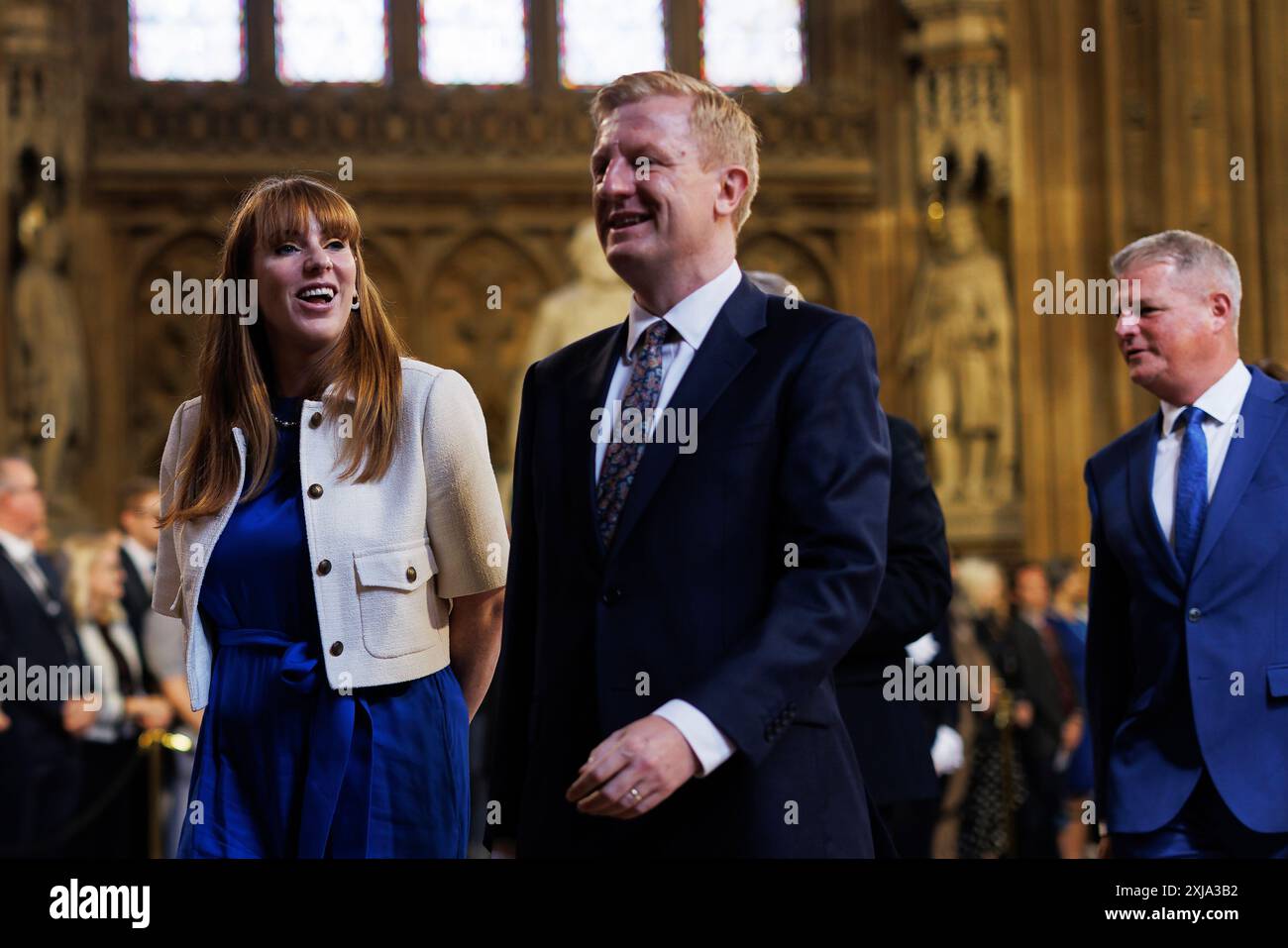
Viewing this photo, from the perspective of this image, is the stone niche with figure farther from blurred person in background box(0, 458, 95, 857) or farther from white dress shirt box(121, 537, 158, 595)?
blurred person in background box(0, 458, 95, 857)

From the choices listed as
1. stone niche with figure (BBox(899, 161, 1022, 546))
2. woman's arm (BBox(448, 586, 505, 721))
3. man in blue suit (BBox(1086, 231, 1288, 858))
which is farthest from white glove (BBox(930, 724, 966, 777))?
stone niche with figure (BBox(899, 161, 1022, 546))

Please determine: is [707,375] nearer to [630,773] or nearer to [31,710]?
[630,773]

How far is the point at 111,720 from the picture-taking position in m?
7.71

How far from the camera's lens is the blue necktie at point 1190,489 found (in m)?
3.96

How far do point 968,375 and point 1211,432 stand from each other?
9532 millimetres

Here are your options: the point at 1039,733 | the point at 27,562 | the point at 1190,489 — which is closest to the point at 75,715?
the point at 27,562

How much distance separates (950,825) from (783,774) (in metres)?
6.14

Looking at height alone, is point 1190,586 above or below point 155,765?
above

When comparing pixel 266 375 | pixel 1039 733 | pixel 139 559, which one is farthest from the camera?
pixel 1039 733

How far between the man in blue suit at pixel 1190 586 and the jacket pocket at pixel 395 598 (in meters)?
1.49

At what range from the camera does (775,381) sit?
114 inches

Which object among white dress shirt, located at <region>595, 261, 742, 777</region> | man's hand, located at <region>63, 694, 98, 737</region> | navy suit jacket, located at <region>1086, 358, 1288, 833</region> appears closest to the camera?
white dress shirt, located at <region>595, 261, 742, 777</region>

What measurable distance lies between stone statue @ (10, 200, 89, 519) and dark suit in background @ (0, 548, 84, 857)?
6057 mm

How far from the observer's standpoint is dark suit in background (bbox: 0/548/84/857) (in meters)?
7.11
